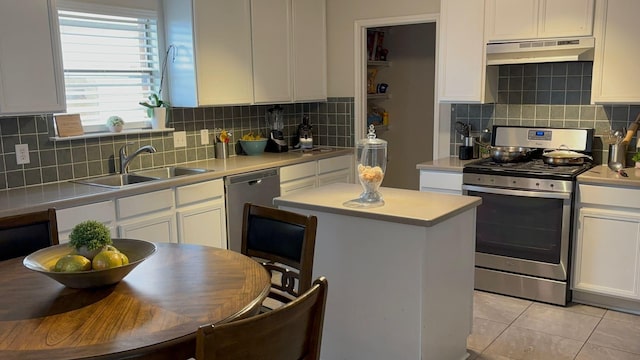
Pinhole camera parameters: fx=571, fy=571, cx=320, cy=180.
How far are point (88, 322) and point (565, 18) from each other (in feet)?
11.5

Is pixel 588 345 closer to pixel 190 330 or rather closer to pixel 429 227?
pixel 429 227

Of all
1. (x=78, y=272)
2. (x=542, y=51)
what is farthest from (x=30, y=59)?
(x=542, y=51)

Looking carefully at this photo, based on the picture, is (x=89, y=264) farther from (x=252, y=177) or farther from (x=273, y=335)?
(x=252, y=177)

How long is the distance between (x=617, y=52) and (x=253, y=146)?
2764 mm

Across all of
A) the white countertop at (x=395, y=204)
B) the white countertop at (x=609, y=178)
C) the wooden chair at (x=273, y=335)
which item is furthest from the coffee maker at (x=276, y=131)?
the wooden chair at (x=273, y=335)

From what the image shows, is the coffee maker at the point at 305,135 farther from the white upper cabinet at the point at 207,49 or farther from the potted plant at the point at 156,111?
the potted plant at the point at 156,111

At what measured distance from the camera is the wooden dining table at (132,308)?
57.1 inches

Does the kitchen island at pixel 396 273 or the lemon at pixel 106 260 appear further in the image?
the kitchen island at pixel 396 273

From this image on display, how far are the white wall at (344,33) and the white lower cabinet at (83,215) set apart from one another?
2650 millimetres

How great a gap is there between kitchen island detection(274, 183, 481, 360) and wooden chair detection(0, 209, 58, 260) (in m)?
1.08

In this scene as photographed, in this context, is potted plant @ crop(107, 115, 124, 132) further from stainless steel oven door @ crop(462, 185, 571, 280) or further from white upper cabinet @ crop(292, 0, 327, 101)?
stainless steel oven door @ crop(462, 185, 571, 280)

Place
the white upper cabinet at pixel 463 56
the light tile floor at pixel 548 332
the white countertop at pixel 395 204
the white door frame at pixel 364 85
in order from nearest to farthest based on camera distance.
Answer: the white countertop at pixel 395 204, the light tile floor at pixel 548 332, the white upper cabinet at pixel 463 56, the white door frame at pixel 364 85

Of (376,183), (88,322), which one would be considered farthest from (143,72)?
(88,322)

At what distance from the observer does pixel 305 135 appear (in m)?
5.25
